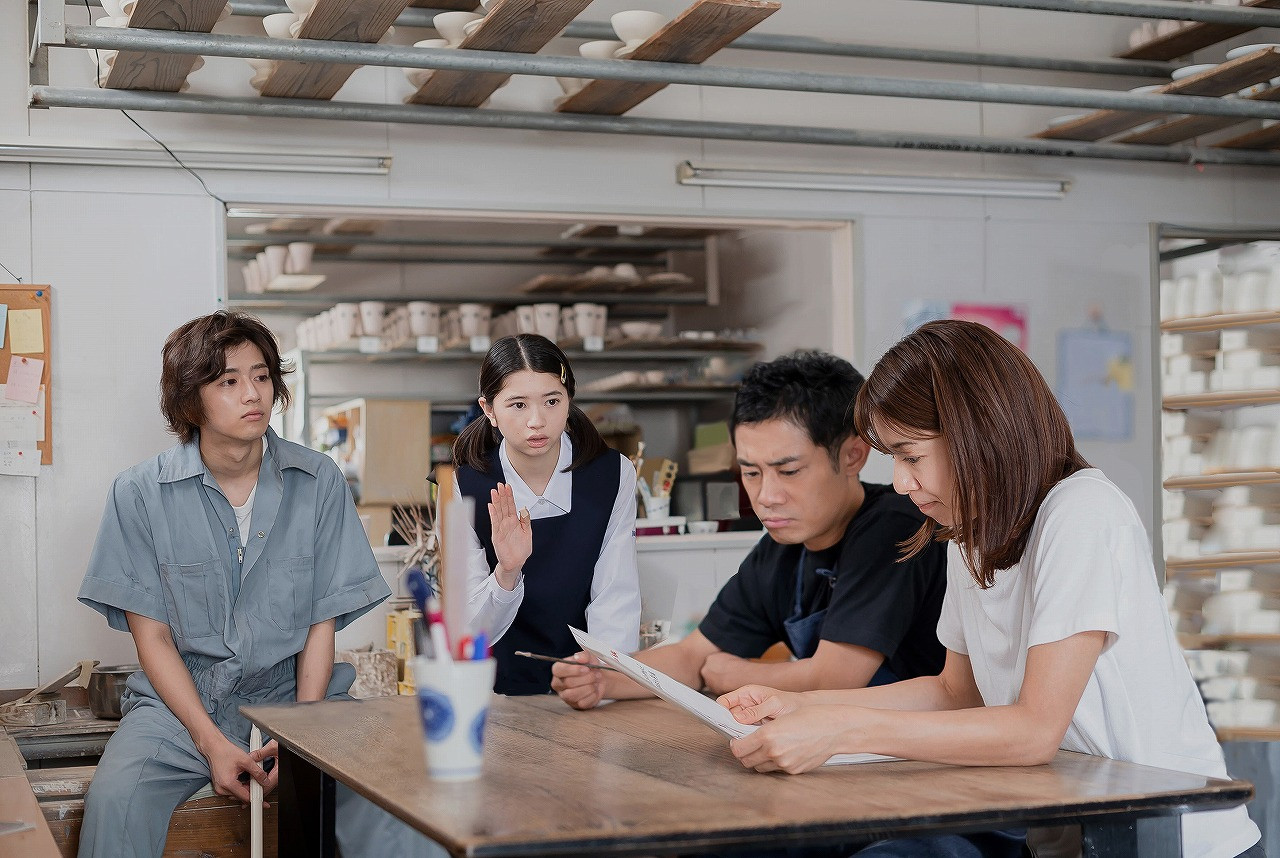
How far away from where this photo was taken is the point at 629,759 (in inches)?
66.1

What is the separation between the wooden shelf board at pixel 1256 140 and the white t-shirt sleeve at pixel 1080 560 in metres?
3.54

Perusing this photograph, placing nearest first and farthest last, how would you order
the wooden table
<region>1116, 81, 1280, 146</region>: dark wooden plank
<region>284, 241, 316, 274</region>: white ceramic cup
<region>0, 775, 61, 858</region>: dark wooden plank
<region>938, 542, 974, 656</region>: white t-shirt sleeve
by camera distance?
the wooden table < <region>0, 775, 61, 858</region>: dark wooden plank < <region>938, 542, 974, 656</region>: white t-shirt sleeve < <region>1116, 81, 1280, 146</region>: dark wooden plank < <region>284, 241, 316, 274</region>: white ceramic cup

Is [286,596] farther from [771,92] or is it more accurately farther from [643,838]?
[771,92]

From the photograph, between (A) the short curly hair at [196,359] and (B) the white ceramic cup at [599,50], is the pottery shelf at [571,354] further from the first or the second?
(A) the short curly hair at [196,359]

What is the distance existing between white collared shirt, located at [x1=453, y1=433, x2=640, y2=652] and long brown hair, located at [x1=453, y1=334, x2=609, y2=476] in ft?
0.14

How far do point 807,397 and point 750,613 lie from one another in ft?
1.62

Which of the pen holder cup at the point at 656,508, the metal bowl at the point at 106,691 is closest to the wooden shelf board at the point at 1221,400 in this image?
the pen holder cup at the point at 656,508

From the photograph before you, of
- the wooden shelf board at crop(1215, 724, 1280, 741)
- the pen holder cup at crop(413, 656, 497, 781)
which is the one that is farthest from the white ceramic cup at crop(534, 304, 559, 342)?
the pen holder cup at crop(413, 656, 497, 781)

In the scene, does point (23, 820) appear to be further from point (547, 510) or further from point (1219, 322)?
point (1219, 322)

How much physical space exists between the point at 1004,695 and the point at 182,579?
1.88 m

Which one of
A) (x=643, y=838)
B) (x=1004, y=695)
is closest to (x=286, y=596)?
(x=1004, y=695)

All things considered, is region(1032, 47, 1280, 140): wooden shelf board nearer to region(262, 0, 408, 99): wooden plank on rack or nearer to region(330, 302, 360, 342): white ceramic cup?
region(262, 0, 408, 99): wooden plank on rack

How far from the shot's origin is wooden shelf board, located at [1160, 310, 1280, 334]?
4727 mm

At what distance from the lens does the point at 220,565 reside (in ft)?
9.72
